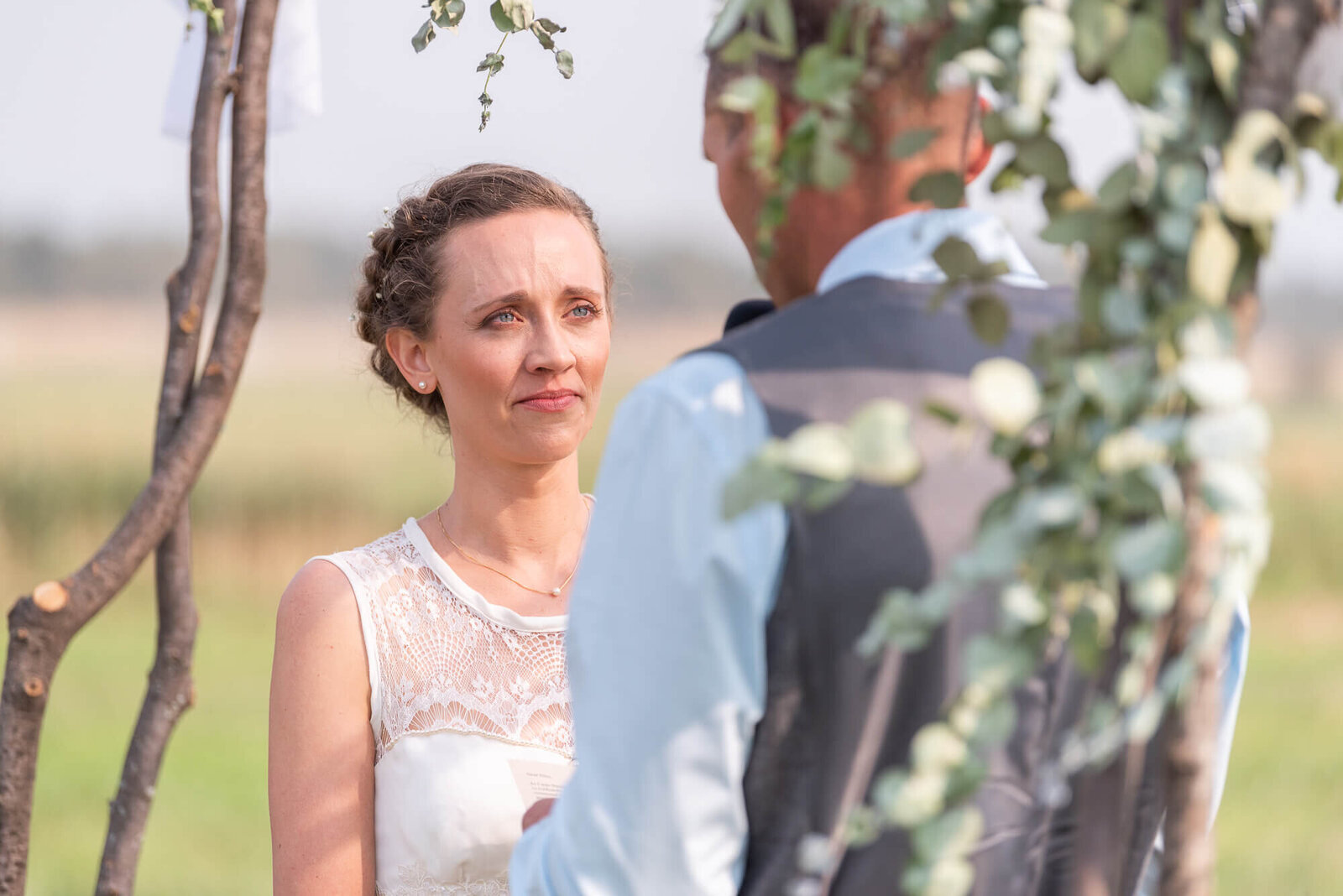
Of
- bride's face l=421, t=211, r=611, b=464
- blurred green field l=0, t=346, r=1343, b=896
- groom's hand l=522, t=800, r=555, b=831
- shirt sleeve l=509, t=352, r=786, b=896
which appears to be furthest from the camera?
blurred green field l=0, t=346, r=1343, b=896

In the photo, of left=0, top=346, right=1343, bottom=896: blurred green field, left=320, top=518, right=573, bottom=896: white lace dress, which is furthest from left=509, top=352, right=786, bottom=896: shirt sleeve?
left=0, top=346, right=1343, bottom=896: blurred green field

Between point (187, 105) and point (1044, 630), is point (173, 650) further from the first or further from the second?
point (1044, 630)

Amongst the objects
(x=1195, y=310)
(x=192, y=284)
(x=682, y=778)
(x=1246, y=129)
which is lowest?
(x=682, y=778)

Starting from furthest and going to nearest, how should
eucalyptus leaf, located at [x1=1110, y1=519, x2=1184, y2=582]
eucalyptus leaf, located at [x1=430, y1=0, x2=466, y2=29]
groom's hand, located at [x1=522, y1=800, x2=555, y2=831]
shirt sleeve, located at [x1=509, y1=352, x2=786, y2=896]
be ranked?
eucalyptus leaf, located at [x1=430, y1=0, x2=466, y2=29]
groom's hand, located at [x1=522, y1=800, x2=555, y2=831]
shirt sleeve, located at [x1=509, y1=352, x2=786, y2=896]
eucalyptus leaf, located at [x1=1110, y1=519, x2=1184, y2=582]

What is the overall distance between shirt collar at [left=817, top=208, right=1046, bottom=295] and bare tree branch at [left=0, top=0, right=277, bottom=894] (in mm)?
1457

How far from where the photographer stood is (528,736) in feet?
7.42

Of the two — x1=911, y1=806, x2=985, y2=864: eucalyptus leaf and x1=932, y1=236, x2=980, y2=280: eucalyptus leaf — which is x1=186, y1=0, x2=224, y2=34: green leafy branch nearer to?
x1=932, y1=236, x2=980, y2=280: eucalyptus leaf

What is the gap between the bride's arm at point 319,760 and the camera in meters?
2.07

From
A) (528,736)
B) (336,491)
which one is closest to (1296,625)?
(336,491)

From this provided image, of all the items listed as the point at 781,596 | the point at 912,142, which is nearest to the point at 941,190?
the point at 912,142

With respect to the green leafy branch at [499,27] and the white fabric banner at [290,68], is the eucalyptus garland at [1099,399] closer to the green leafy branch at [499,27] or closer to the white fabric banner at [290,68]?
the green leafy branch at [499,27]

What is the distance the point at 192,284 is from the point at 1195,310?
6.56 feet

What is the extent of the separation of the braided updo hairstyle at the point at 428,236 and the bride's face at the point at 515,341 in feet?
0.09

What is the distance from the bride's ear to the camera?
102 inches
